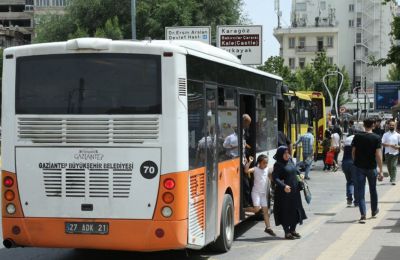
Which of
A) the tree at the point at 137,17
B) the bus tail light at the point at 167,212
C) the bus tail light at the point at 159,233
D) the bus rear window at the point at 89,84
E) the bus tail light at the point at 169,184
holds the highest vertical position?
the tree at the point at 137,17

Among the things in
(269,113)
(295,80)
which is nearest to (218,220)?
(269,113)

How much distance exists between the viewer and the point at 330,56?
115 m

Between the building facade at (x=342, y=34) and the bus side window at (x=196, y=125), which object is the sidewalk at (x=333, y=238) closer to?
the bus side window at (x=196, y=125)

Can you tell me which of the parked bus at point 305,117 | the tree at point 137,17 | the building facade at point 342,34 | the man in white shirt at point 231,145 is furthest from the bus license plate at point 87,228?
the building facade at point 342,34

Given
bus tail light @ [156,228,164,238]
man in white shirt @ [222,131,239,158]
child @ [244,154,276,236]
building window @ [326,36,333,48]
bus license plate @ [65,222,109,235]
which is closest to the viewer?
bus tail light @ [156,228,164,238]

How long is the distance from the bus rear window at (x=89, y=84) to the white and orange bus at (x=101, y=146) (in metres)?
0.01

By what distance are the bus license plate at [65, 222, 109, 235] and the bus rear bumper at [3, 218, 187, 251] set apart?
0.11 ft

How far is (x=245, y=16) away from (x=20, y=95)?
44351 millimetres

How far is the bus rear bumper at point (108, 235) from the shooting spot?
7.58 metres

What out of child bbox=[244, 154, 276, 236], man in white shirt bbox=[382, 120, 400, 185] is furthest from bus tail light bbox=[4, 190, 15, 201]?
man in white shirt bbox=[382, 120, 400, 185]

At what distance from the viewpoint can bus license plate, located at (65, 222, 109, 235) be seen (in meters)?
7.70

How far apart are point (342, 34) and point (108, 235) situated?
11805 centimetres

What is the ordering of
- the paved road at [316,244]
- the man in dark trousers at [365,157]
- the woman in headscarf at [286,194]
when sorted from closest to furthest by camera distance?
the paved road at [316,244], the woman in headscarf at [286,194], the man in dark trousers at [365,157]

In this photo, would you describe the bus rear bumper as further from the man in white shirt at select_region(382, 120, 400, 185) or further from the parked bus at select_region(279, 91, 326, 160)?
the parked bus at select_region(279, 91, 326, 160)
